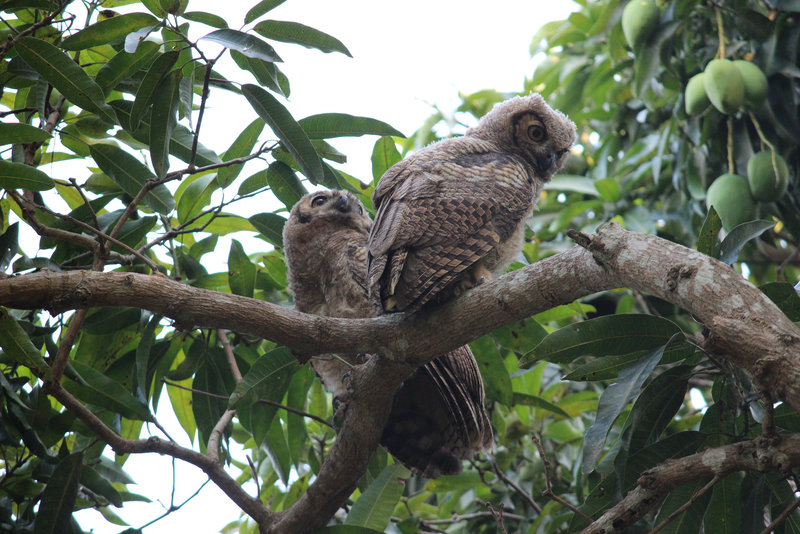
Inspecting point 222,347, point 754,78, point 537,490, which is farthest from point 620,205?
point 222,347

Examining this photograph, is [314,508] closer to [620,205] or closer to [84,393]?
[84,393]

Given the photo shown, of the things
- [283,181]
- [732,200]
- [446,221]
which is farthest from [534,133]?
[283,181]

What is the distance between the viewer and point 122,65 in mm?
2473

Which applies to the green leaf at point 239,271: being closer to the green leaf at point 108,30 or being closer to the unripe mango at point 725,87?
the green leaf at point 108,30

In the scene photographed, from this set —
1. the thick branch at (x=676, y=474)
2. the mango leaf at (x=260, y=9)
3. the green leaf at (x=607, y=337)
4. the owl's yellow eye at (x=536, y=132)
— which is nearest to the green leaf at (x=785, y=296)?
the green leaf at (x=607, y=337)

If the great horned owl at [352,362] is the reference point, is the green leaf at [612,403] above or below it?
below

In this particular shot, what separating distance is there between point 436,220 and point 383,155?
1049 millimetres

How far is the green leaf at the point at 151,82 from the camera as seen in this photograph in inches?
89.7

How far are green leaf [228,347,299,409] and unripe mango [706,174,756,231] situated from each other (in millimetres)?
2179

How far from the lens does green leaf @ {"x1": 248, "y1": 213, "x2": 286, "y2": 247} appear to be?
316cm

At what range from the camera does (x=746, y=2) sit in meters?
3.81

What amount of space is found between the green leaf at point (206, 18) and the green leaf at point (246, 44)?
0.71 feet

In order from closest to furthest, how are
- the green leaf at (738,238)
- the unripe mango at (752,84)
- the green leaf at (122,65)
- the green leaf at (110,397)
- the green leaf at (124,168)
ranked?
the green leaf at (738,238) < the green leaf at (122,65) < the green leaf at (110,397) < the green leaf at (124,168) < the unripe mango at (752,84)

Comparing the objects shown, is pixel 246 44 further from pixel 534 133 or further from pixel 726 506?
pixel 726 506
